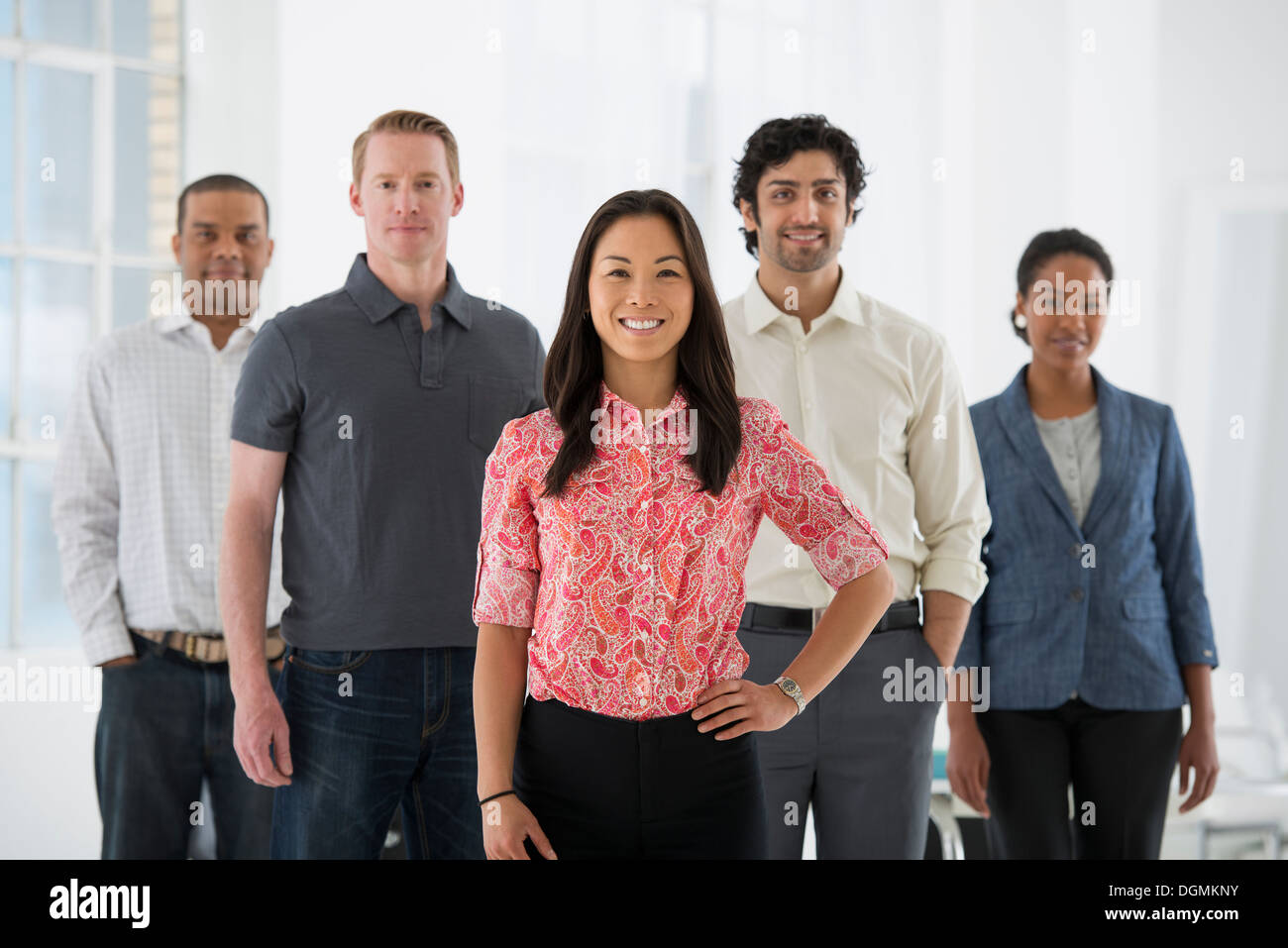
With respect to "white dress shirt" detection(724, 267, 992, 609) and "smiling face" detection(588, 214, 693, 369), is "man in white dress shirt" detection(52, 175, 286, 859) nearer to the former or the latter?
"white dress shirt" detection(724, 267, 992, 609)

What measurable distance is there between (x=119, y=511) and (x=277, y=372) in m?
0.80

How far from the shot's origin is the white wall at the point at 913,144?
3676mm

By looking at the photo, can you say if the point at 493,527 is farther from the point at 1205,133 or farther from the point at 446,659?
the point at 1205,133

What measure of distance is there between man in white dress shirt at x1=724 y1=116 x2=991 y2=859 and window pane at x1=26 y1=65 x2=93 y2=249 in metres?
2.24

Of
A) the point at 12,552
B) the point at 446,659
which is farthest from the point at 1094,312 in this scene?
the point at 12,552

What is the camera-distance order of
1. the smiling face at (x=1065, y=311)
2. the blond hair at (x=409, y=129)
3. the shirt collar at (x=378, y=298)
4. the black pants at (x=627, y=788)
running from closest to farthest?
the black pants at (x=627, y=788) → the shirt collar at (x=378, y=298) → the blond hair at (x=409, y=129) → the smiling face at (x=1065, y=311)

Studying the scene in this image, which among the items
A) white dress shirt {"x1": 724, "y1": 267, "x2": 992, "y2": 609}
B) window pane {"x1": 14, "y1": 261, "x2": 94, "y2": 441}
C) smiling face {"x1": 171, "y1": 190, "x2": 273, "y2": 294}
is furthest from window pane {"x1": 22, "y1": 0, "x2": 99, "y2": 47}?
white dress shirt {"x1": 724, "y1": 267, "x2": 992, "y2": 609}

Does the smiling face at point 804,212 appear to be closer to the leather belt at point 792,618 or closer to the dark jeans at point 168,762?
the leather belt at point 792,618

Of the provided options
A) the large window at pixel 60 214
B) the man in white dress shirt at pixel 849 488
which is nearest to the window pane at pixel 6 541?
the large window at pixel 60 214

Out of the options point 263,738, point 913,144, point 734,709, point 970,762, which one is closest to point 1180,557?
point 970,762

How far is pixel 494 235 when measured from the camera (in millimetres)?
3975

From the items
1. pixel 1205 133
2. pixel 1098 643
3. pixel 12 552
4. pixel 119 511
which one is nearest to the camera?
pixel 1098 643

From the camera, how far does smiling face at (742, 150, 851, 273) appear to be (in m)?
2.42

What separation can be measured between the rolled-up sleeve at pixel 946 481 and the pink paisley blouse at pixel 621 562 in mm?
844
